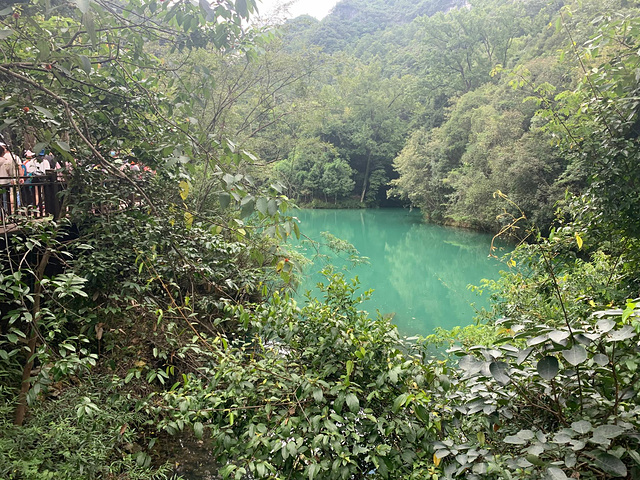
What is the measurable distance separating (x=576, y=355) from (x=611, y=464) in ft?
0.85

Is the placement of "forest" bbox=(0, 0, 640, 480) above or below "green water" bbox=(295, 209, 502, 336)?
above

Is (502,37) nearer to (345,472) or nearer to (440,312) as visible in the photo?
(440,312)

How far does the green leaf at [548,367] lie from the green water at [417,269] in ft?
5.68

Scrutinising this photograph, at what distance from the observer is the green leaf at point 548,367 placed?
1.09 metres

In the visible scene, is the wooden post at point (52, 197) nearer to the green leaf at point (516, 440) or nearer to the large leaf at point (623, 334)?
the green leaf at point (516, 440)

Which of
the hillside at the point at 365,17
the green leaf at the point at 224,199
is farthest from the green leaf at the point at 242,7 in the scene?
the hillside at the point at 365,17

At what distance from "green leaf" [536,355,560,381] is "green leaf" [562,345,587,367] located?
47 millimetres

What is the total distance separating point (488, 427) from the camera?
1.26 metres

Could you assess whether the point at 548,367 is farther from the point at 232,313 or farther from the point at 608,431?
the point at 232,313

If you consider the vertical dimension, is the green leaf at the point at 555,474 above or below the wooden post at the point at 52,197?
below

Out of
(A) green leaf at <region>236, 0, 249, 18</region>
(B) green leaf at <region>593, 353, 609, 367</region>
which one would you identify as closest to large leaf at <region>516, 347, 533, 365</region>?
(B) green leaf at <region>593, 353, 609, 367</region>

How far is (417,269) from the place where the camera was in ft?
43.5

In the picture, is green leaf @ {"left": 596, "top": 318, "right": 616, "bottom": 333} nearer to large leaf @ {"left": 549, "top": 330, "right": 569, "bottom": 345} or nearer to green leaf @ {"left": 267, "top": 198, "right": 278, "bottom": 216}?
large leaf @ {"left": 549, "top": 330, "right": 569, "bottom": 345}

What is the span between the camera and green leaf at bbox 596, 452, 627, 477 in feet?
3.18
